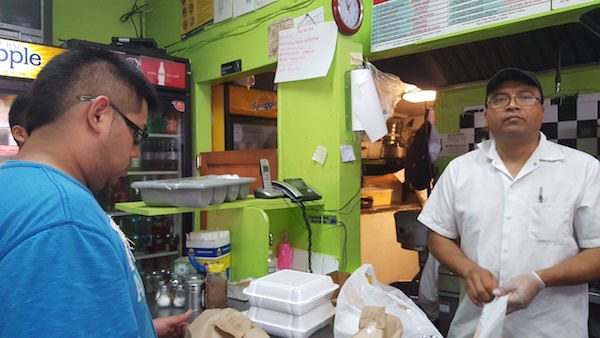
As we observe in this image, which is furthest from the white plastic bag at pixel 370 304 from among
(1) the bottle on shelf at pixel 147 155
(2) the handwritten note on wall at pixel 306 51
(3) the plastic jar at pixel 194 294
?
(1) the bottle on shelf at pixel 147 155

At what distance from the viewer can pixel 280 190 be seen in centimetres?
229

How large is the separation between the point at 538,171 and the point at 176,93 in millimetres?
2909

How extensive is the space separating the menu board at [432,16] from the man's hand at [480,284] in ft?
4.26

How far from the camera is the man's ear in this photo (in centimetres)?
87

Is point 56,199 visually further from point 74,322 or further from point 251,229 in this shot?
point 251,229

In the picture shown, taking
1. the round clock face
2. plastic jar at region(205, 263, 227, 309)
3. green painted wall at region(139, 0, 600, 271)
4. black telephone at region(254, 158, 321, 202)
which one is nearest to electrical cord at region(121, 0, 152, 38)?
green painted wall at region(139, 0, 600, 271)

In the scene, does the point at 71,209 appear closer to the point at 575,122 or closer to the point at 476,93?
the point at 575,122

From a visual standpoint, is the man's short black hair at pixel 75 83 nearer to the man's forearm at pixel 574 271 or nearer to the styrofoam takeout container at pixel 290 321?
the styrofoam takeout container at pixel 290 321

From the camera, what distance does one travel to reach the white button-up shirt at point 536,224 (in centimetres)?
149

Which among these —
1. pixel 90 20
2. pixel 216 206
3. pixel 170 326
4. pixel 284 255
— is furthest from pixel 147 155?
pixel 170 326

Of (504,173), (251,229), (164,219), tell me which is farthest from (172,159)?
(504,173)

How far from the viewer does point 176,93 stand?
350 cm

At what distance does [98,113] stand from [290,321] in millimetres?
1059

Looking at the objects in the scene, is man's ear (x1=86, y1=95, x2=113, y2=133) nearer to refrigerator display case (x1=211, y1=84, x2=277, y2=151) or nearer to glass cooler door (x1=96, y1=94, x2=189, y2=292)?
glass cooler door (x1=96, y1=94, x2=189, y2=292)
